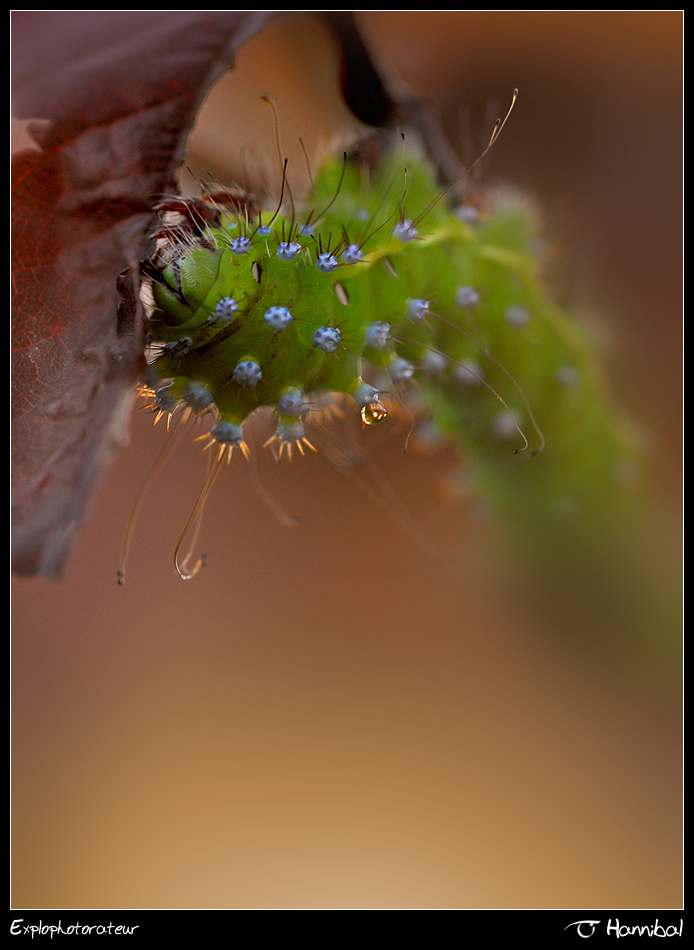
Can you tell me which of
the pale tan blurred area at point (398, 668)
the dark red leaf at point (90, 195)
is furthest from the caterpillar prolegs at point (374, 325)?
the pale tan blurred area at point (398, 668)

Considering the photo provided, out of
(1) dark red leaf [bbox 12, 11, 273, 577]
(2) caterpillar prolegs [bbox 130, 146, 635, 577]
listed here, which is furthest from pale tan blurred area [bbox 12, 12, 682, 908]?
(1) dark red leaf [bbox 12, 11, 273, 577]

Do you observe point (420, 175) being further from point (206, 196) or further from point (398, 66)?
point (398, 66)

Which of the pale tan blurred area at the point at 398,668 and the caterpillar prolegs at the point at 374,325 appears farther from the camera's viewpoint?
the pale tan blurred area at the point at 398,668

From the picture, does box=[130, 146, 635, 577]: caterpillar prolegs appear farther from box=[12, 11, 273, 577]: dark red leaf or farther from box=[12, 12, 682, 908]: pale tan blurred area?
box=[12, 12, 682, 908]: pale tan blurred area

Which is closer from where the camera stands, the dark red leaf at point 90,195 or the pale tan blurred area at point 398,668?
the dark red leaf at point 90,195

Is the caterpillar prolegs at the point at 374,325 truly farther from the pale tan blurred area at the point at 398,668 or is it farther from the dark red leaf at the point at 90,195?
the pale tan blurred area at the point at 398,668
